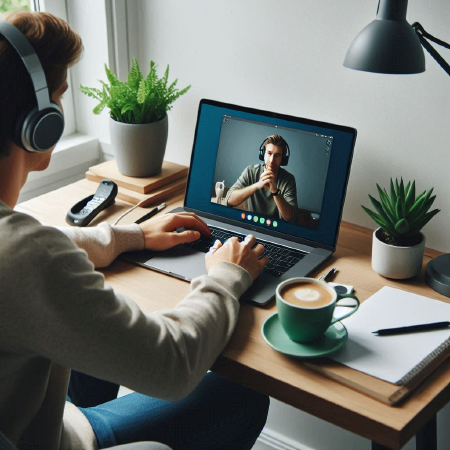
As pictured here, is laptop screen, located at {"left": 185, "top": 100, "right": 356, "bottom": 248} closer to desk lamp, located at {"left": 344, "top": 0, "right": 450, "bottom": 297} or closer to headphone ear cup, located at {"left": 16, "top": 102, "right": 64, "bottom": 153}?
desk lamp, located at {"left": 344, "top": 0, "right": 450, "bottom": 297}

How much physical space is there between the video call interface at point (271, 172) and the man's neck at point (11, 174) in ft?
1.95

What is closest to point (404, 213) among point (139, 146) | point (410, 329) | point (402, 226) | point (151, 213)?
point (402, 226)

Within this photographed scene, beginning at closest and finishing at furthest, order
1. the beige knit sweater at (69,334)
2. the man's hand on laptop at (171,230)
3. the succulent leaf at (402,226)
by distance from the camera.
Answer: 1. the beige knit sweater at (69,334)
2. the succulent leaf at (402,226)
3. the man's hand on laptop at (171,230)

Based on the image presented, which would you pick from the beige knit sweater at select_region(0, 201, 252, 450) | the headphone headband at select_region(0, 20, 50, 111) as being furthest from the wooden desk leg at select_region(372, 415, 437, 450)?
the headphone headband at select_region(0, 20, 50, 111)

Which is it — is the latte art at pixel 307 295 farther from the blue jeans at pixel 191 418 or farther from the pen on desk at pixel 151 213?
the pen on desk at pixel 151 213

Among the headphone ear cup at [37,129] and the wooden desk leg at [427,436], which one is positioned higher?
the headphone ear cup at [37,129]

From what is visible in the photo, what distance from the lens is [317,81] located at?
149cm

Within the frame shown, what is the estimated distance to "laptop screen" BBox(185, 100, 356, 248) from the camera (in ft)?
4.36

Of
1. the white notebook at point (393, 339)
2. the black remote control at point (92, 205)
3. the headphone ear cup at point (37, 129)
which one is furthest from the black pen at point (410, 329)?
the black remote control at point (92, 205)

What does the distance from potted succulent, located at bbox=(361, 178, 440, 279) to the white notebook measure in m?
0.07

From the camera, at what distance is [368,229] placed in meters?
1.50

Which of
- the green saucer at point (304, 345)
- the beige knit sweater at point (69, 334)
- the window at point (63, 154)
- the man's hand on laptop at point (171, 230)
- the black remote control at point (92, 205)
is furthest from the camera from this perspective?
the window at point (63, 154)

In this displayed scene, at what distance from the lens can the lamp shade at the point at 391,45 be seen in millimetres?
1098

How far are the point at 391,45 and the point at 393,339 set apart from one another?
51 centimetres
